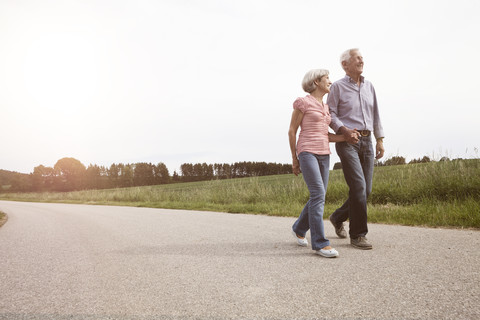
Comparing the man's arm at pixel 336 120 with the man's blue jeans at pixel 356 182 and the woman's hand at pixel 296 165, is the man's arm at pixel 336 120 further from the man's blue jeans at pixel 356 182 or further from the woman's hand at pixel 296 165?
the woman's hand at pixel 296 165

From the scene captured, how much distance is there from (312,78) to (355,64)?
61 centimetres

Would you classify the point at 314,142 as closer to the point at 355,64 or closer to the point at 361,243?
the point at 355,64

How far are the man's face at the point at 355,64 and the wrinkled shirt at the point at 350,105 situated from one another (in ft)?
0.33

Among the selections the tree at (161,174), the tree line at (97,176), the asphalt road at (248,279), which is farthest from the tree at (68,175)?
the asphalt road at (248,279)

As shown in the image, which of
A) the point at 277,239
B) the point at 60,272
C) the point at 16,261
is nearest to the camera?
the point at 60,272

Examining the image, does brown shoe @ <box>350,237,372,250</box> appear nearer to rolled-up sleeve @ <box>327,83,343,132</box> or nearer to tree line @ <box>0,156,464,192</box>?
rolled-up sleeve @ <box>327,83,343,132</box>

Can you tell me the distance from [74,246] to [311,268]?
12.2 feet

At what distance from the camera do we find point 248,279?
2885mm

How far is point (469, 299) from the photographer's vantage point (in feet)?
7.07

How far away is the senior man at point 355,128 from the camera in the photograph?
3.85 m

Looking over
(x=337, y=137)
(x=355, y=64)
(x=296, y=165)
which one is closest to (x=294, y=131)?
(x=296, y=165)

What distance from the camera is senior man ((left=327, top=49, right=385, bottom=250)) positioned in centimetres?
385

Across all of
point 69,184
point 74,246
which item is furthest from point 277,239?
point 69,184

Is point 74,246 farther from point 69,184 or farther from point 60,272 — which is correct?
point 69,184
